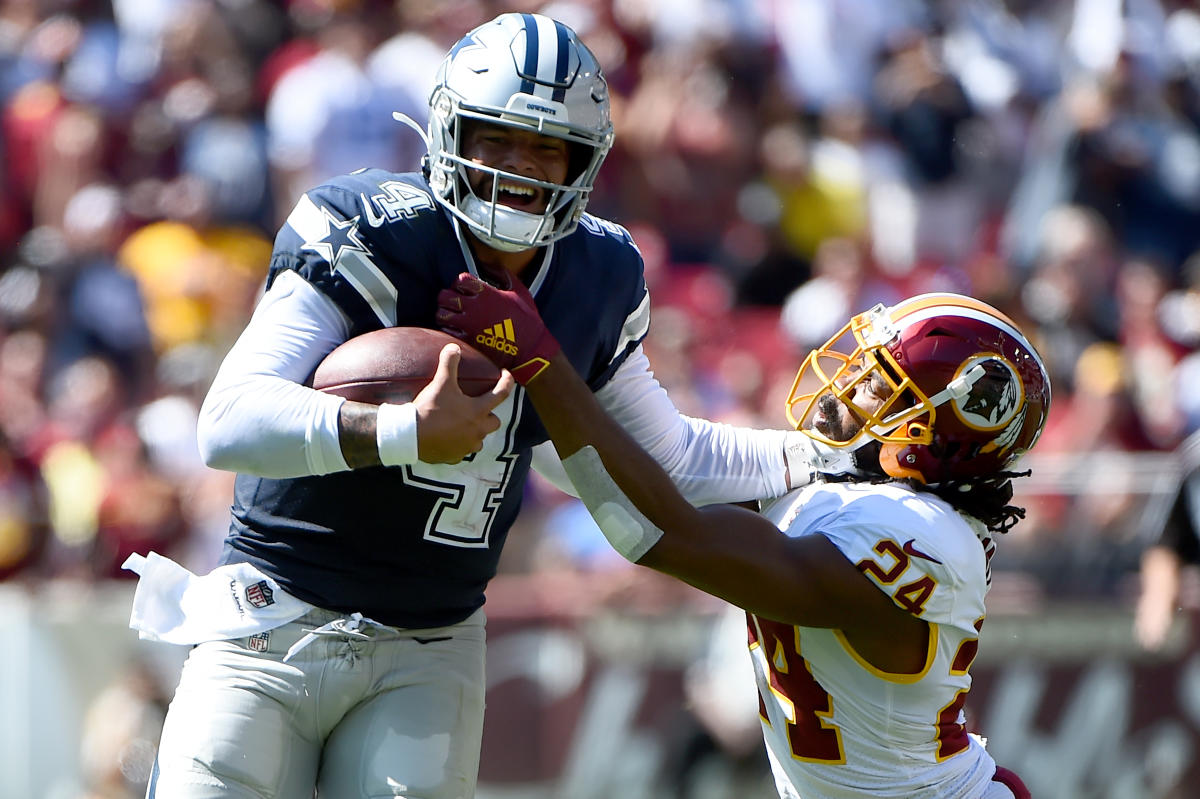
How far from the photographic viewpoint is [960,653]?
11.1 feet

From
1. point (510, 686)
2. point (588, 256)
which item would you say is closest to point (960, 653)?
point (588, 256)

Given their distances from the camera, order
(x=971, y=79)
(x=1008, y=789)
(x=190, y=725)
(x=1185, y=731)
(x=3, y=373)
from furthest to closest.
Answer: (x=971, y=79) < (x=3, y=373) < (x=1185, y=731) < (x=1008, y=789) < (x=190, y=725)

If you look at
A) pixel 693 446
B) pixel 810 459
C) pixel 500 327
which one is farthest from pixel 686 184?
pixel 500 327

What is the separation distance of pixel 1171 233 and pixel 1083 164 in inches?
23.6

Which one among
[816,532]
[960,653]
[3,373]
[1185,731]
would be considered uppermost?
[816,532]

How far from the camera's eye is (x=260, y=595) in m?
3.35

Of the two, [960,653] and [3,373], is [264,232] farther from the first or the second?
[960,653]

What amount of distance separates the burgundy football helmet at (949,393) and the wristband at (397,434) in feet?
3.16

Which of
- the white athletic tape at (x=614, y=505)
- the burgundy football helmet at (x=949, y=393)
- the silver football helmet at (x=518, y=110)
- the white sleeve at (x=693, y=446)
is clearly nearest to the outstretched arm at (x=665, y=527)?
the white athletic tape at (x=614, y=505)

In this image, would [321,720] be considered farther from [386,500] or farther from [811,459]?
[811,459]

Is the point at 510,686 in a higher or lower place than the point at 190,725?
lower

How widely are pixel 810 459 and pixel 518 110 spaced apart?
1.04 m

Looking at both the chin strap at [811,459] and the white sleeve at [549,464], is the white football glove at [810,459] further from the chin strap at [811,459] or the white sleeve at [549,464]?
the white sleeve at [549,464]

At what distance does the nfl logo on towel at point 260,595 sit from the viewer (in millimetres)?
3340
